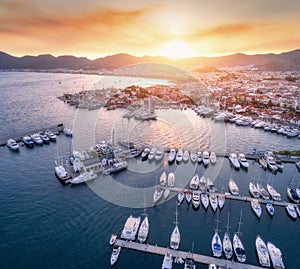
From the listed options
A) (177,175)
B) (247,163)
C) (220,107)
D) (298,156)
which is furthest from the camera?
Answer: (220,107)

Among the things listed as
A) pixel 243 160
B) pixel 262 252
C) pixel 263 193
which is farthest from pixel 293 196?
pixel 262 252

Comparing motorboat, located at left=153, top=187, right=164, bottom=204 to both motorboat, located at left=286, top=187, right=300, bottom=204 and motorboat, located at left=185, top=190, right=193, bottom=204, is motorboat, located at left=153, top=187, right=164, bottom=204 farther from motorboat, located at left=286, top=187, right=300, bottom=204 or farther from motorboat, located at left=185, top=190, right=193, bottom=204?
motorboat, located at left=286, top=187, right=300, bottom=204

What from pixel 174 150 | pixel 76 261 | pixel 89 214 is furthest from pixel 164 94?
pixel 76 261

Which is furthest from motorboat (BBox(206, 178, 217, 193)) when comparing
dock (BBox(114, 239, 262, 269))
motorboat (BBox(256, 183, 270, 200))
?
dock (BBox(114, 239, 262, 269))

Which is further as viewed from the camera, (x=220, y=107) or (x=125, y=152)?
(x=220, y=107)

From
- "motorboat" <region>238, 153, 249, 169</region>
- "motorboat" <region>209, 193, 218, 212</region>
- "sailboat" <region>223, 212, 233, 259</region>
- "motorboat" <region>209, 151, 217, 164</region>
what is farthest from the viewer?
"motorboat" <region>209, 151, 217, 164</region>

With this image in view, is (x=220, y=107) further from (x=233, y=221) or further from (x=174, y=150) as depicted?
(x=233, y=221)
